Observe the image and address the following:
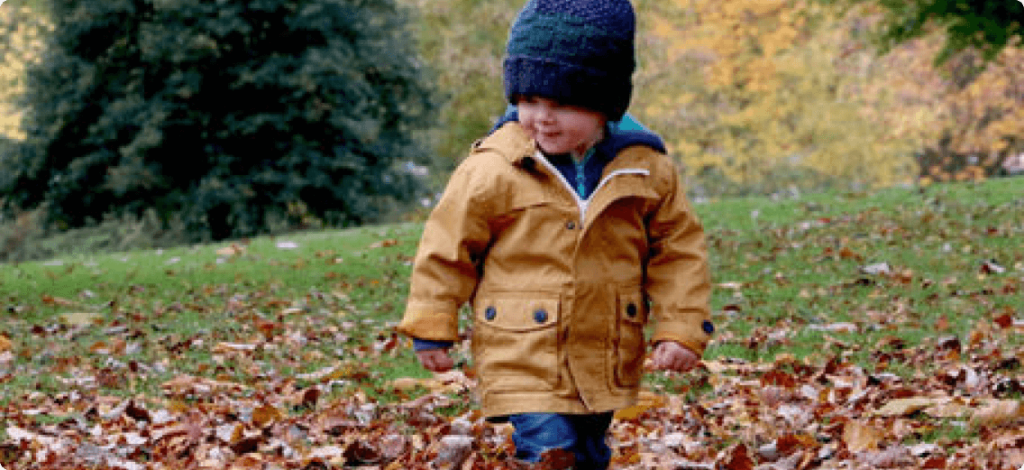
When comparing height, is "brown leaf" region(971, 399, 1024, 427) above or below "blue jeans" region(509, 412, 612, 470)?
below

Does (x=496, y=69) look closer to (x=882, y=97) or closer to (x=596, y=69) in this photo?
(x=882, y=97)

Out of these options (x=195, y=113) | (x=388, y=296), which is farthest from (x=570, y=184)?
(x=195, y=113)

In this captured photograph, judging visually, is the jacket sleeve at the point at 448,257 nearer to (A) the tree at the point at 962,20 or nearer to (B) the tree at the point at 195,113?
(A) the tree at the point at 962,20

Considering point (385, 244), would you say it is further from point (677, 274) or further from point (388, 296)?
point (677, 274)

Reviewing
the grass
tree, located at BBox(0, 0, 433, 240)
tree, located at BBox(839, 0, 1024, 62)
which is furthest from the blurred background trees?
the grass

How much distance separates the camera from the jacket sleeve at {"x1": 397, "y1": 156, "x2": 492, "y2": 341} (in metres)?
3.45

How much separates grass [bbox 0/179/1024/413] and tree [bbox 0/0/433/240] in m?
5.31

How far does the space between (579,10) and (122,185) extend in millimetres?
19627

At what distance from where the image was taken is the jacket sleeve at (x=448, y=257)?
3.45 meters

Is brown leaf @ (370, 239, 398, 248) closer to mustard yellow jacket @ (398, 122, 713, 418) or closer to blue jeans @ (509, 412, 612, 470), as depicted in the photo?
blue jeans @ (509, 412, 612, 470)

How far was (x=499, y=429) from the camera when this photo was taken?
5383mm

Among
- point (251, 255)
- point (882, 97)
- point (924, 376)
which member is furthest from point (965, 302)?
point (882, 97)

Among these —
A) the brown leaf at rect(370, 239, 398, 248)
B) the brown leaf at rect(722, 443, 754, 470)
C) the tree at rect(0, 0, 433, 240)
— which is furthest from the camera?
the tree at rect(0, 0, 433, 240)

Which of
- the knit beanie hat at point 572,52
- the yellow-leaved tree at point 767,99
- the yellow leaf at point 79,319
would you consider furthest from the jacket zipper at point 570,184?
the yellow-leaved tree at point 767,99
